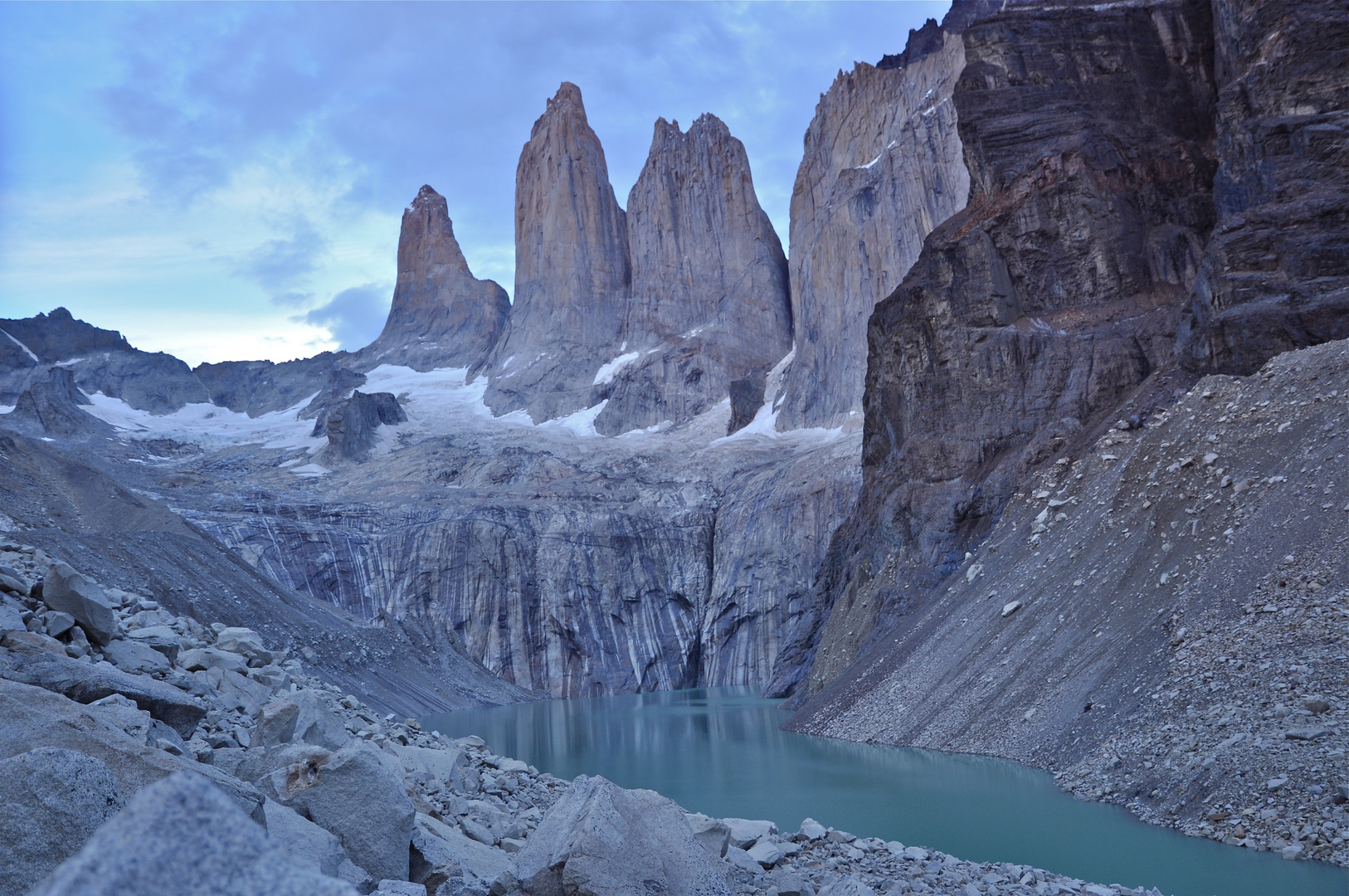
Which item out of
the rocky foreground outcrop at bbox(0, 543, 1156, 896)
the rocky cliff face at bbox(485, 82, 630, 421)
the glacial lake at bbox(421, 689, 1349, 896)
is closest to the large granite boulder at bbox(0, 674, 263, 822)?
the rocky foreground outcrop at bbox(0, 543, 1156, 896)

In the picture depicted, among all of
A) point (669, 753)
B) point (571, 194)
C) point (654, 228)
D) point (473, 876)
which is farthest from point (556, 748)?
point (571, 194)

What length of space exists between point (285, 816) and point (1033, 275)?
3116 centimetres

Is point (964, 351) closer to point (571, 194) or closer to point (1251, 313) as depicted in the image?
point (1251, 313)

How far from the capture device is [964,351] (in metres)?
32.8

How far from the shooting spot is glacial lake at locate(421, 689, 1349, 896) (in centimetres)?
1032

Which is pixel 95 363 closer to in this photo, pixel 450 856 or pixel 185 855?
pixel 450 856

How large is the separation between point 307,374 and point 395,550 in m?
61.8

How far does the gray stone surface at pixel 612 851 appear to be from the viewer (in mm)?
6535

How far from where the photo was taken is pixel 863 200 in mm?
68500

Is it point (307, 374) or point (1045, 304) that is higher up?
point (307, 374)

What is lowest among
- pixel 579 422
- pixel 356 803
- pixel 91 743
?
pixel 356 803

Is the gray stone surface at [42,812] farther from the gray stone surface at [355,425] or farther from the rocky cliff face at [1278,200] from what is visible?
the gray stone surface at [355,425]

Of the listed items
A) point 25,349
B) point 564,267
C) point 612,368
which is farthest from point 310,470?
point 25,349

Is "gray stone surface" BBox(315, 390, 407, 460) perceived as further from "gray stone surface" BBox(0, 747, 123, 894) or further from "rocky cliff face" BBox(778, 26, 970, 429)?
"gray stone surface" BBox(0, 747, 123, 894)
